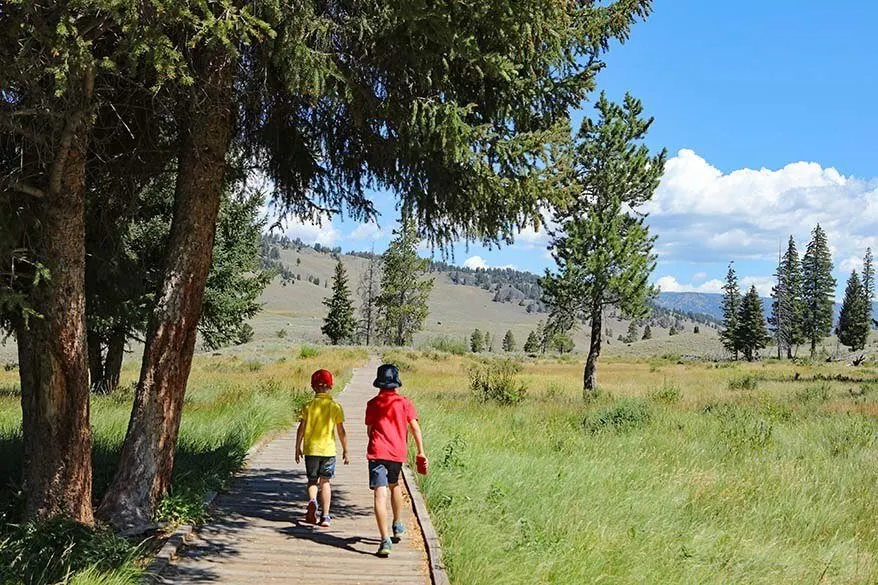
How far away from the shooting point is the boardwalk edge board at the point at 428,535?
5.48m

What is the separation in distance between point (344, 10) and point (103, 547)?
533 centimetres

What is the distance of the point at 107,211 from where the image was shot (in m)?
7.64

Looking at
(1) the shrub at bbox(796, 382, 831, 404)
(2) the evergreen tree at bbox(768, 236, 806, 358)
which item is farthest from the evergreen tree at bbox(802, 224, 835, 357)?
(1) the shrub at bbox(796, 382, 831, 404)

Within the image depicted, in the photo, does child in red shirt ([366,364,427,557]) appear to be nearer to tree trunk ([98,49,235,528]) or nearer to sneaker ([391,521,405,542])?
sneaker ([391,521,405,542])

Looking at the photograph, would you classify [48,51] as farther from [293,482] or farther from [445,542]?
[293,482]

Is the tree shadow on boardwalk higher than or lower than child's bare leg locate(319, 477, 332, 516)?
lower

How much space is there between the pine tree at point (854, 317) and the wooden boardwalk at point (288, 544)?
101139 mm

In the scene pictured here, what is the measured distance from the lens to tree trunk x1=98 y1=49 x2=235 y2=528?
6512mm

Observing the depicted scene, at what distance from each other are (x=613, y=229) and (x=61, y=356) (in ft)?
69.9

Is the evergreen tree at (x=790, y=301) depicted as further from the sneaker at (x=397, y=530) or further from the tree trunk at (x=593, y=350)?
the sneaker at (x=397, y=530)

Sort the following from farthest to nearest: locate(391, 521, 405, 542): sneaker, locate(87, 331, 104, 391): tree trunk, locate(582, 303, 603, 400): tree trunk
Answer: locate(582, 303, 603, 400): tree trunk < locate(87, 331, 104, 391): tree trunk < locate(391, 521, 405, 542): sneaker

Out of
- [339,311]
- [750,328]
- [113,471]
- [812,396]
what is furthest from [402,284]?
[113,471]

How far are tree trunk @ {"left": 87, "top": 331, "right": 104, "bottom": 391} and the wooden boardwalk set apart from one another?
10.6 meters

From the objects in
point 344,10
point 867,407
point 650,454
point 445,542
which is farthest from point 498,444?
point 867,407
